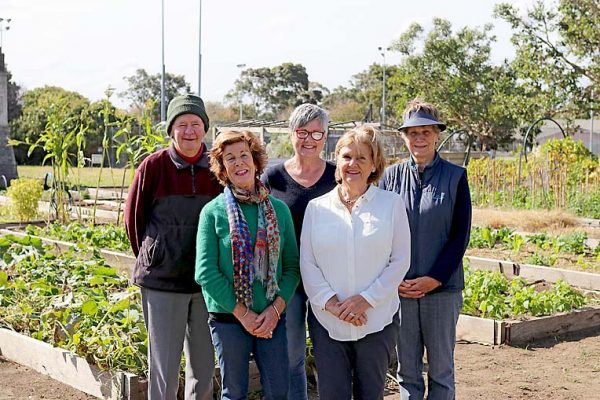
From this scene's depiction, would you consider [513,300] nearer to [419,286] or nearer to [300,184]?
[419,286]

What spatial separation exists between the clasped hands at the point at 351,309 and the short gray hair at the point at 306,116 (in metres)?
0.89

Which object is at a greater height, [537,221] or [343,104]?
[343,104]

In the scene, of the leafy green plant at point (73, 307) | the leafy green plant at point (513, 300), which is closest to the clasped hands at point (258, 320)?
the leafy green plant at point (73, 307)

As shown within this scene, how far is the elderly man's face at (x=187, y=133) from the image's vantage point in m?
3.80

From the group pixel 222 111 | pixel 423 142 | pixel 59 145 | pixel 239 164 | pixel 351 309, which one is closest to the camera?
pixel 351 309

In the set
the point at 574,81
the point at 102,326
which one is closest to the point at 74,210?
the point at 102,326

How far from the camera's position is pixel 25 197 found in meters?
13.0

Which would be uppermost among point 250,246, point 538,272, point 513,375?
point 250,246

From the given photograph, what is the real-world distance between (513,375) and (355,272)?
240 centimetres

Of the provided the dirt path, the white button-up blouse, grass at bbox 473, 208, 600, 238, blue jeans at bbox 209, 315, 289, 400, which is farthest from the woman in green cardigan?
grass at bbox 473, 208, 600, 238

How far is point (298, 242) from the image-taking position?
3.87 m

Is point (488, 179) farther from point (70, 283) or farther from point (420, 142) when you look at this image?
point (420, 142)

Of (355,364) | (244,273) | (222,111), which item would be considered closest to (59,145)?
(244,273)

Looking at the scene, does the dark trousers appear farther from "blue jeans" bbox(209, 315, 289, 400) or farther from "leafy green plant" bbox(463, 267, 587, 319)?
"leafy green plant" bbox(463, 267, 587, 319)
